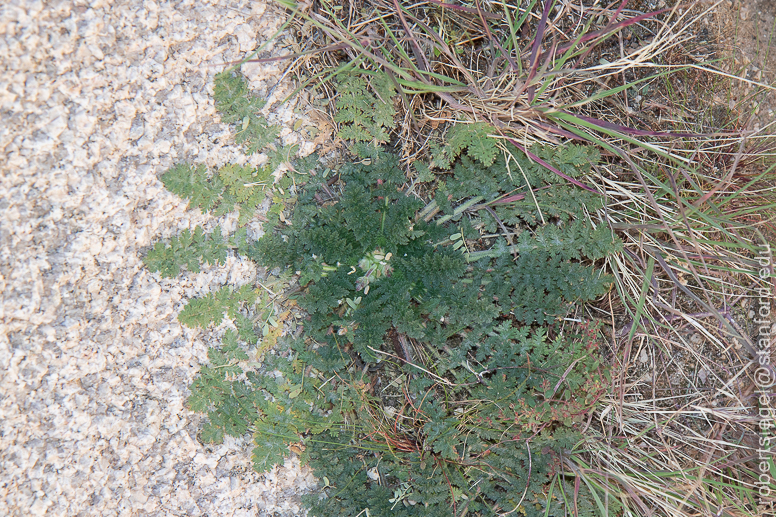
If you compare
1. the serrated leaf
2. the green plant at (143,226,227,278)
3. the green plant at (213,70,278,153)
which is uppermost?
the green plant at (213,70,278,153)

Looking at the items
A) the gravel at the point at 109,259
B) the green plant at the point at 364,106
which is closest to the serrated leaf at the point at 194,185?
the gravel at the point at 109,259

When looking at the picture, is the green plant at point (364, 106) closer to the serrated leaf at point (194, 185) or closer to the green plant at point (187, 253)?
the serrated leaf at point (194, 185)

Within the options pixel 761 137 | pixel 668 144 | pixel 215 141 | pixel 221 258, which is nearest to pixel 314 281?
pixel 221 258

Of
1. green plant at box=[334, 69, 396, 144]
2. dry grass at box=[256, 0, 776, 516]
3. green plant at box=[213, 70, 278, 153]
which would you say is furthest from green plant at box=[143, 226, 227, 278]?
dry grass at box=[256, 0, 776, 516]

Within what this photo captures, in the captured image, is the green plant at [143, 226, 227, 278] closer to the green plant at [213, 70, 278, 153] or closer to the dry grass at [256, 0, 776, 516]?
the green plant at [213, 70, 278, 153]

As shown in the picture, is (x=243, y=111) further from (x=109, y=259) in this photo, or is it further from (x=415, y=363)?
(x=415, y=363)

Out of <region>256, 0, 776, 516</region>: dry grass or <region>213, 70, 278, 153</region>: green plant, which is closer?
<region>213, 70, 278, 153</region>: green plant

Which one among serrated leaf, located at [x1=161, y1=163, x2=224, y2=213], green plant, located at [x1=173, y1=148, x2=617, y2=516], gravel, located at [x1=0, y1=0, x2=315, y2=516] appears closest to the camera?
gravel, located at [x1=0, y1=0, x2=315, y2=516]

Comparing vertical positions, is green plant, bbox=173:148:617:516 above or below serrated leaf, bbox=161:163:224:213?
below

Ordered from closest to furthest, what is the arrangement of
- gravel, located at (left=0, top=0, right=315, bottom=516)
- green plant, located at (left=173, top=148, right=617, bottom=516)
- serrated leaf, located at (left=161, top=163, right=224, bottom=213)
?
gravel, located at (left=0, top=0, right=315, bottom=516) → serrated leaf, located at (left=161, top=163, right=224, bottom=213) → green plant, located at (left=173, top=148, right=617, bottom=516)
